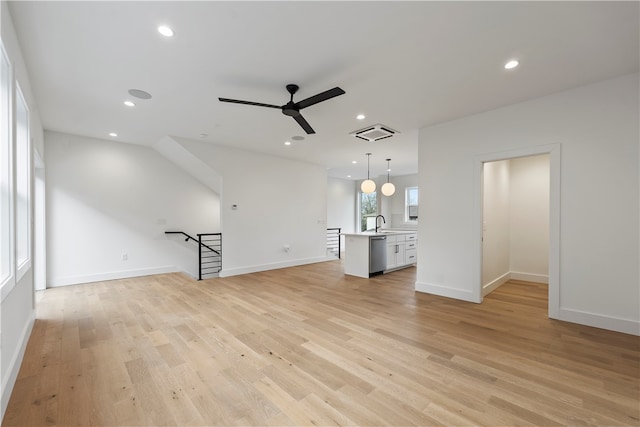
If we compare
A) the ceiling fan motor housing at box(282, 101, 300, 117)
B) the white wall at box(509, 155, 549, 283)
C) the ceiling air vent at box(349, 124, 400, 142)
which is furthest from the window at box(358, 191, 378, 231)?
the ceiling fan motor housing at box(282, 101, 300, 117)

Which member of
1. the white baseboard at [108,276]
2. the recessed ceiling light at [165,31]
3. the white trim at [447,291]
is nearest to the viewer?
the recessed ceiling light at [165,31]

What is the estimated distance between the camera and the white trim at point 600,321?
9.53ft

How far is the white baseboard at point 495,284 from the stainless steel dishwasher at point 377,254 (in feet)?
6.67

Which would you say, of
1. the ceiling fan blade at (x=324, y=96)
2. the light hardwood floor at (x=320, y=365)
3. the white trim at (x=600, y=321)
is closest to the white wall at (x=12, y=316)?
the light hardwood floor at (x=320, y=365)

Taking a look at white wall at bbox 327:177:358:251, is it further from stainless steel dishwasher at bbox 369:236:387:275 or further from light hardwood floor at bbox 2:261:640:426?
light hardwood floor at bbox 2:261:640:426

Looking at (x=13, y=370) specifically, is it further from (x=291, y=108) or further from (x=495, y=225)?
(x=495, y=225)

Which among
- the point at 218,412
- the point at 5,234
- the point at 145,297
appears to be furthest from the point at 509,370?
the point at 145,297

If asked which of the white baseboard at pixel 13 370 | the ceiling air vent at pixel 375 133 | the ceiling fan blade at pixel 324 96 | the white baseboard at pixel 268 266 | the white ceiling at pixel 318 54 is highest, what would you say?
the white ceiling at pixel 318 54

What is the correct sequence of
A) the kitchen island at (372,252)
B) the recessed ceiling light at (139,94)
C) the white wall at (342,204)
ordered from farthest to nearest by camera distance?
1. the white wall at (342,204)
2. the kitchen island at (372,252)
3. the recessed ceiling light at (139,94)

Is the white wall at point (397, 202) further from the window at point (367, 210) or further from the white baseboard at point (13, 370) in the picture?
the white baseboard at point (13, 370)

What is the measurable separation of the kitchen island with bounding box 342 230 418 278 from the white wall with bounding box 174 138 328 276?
1708 millimetres

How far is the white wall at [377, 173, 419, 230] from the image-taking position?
373 inches

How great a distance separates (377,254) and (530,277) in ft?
9.67

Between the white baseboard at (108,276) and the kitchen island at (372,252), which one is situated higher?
the kitchen island at (372,252)
